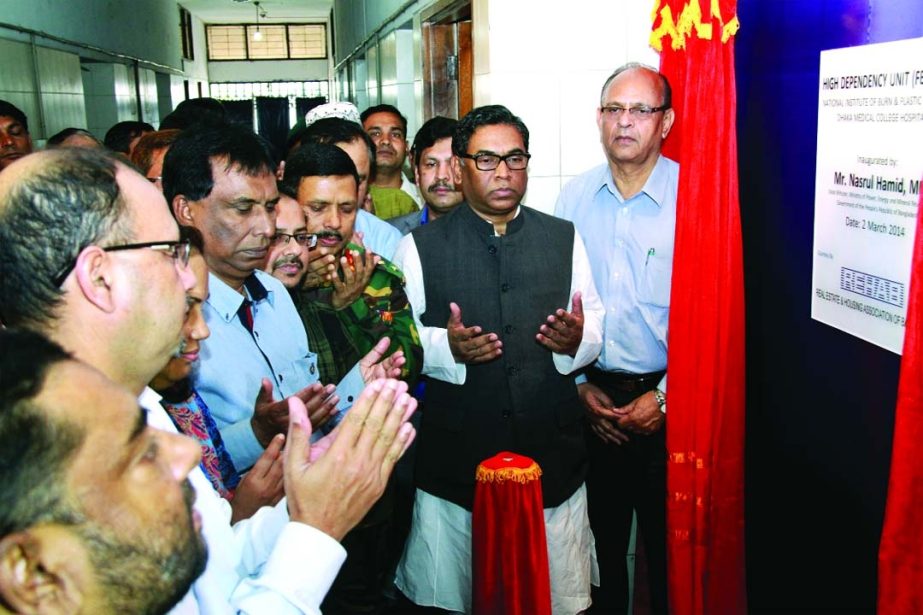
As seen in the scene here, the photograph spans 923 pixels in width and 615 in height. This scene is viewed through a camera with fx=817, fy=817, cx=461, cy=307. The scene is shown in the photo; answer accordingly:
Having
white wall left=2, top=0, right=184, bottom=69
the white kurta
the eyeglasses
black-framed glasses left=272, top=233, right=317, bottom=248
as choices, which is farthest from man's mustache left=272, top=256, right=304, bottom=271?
white wall left=2, top=0, right=184, bottom=69

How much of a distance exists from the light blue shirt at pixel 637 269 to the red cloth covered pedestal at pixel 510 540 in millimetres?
665

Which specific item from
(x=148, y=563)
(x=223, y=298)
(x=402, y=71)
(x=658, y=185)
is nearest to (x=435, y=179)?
(x=658, y=185)

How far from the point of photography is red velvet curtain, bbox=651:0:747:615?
7.88ft

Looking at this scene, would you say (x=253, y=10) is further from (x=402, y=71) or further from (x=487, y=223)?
(x=487, y=223)

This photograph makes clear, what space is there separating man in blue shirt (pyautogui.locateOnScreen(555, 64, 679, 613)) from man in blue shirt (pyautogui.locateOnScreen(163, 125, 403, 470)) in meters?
0.93

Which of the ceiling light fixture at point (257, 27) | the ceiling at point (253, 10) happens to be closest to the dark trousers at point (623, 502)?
the ceiling at point (253, 10)

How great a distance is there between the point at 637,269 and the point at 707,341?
0.40m

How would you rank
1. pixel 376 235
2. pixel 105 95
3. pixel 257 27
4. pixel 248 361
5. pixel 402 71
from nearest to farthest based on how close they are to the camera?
pixel 248 361, pixel 376 235, pixel 402 71, pixel 105 95, pixel 257 27

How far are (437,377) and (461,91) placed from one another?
3.24m

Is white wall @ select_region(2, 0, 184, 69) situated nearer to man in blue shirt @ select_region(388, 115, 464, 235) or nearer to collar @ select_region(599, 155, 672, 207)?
man in blue shirt @ select_region(388, 115, 464, 235)

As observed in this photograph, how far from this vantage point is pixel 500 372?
2.49 m

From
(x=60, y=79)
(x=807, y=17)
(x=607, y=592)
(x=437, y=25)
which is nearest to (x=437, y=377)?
(x=607, y=592)

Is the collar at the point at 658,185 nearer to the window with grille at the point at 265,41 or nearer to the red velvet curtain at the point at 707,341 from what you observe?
the red velvet curtain at the point at 707,341

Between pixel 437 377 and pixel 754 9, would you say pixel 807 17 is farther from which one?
pixel 437 377
